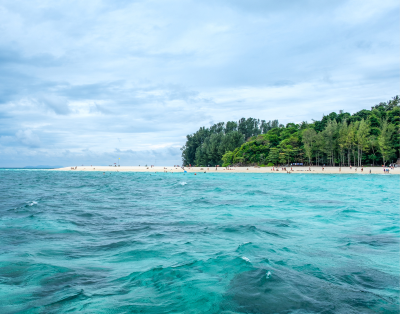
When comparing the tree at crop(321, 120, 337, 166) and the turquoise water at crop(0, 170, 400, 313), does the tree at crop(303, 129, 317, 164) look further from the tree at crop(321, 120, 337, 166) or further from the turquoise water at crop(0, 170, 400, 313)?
the turquoise water at crop(0, 170, 400, 313)

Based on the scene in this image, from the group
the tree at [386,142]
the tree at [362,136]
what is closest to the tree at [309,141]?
the tree at [362,136]

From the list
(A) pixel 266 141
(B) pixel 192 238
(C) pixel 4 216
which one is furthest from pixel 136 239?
(A) pixel 266 141

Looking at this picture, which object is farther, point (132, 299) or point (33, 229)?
point (33, 229)

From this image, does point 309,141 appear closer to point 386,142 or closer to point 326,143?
point 326,143

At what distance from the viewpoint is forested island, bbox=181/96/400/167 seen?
6819 centimetres

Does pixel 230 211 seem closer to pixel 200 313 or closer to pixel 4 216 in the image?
pixel 200 313

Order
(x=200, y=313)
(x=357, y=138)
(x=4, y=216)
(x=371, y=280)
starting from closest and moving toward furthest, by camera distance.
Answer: (x=200, y=313) < (x=371, y=280) < (x=4, y=216) < (x=357, y=138)

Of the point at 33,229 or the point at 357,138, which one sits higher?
the point at 357,138

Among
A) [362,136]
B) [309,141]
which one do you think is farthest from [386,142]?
[309,141]

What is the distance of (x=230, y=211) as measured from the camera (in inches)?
619

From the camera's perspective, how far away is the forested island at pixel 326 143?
224ft

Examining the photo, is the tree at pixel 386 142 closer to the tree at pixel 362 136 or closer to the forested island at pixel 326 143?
the forested island at pixel 326 143

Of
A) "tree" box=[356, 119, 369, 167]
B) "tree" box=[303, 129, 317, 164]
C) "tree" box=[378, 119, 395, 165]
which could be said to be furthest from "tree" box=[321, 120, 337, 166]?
"tree" box=[378, 119, 395, 165]

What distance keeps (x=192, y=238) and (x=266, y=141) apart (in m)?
81.6
